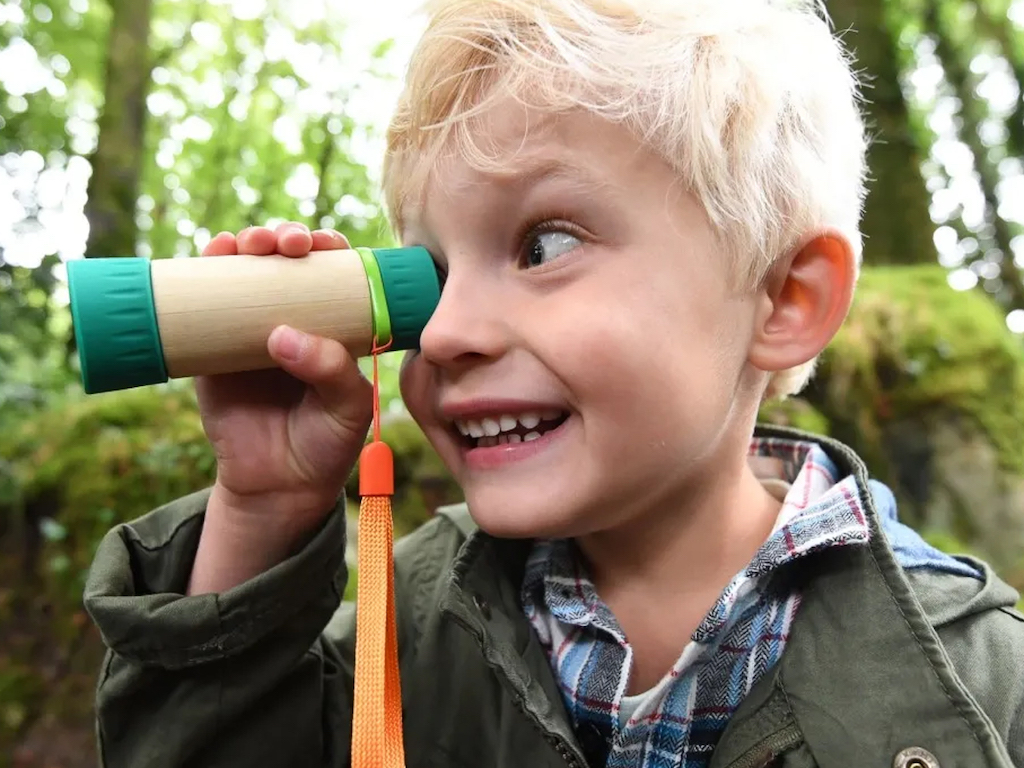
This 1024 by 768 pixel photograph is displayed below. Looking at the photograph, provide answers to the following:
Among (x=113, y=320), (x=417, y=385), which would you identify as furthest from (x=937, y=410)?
(x=113, y=320)

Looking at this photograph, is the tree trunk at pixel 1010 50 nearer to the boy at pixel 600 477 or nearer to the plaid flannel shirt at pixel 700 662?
the boy at pixel 600 477

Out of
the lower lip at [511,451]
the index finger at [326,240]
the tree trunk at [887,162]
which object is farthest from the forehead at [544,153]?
the tree trunk at [887,162]

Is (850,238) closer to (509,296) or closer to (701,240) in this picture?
(701,240)

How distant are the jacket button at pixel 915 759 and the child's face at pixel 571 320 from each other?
51 centimetres

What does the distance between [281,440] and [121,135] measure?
5.72 m

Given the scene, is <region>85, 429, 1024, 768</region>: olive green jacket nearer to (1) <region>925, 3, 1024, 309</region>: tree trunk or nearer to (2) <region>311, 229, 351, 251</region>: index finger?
(2) <region>311, 229, 351, 251</region>: index finger

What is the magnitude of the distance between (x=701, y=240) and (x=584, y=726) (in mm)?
890

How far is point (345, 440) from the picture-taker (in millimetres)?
1396

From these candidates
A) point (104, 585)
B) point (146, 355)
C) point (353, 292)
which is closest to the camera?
point (146, 355)

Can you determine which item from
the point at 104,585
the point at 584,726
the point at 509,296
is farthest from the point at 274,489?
the point at 584,726

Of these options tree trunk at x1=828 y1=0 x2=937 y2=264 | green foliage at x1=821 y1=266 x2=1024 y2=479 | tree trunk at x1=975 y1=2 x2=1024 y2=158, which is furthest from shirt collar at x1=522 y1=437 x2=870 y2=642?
tree trunk at x1=975 y1=2 x2=1024 y2=158

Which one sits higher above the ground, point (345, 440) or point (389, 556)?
point (345, 440)

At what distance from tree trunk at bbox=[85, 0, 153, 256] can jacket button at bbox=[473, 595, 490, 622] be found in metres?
5.13

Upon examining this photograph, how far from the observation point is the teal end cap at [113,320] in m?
1.06
